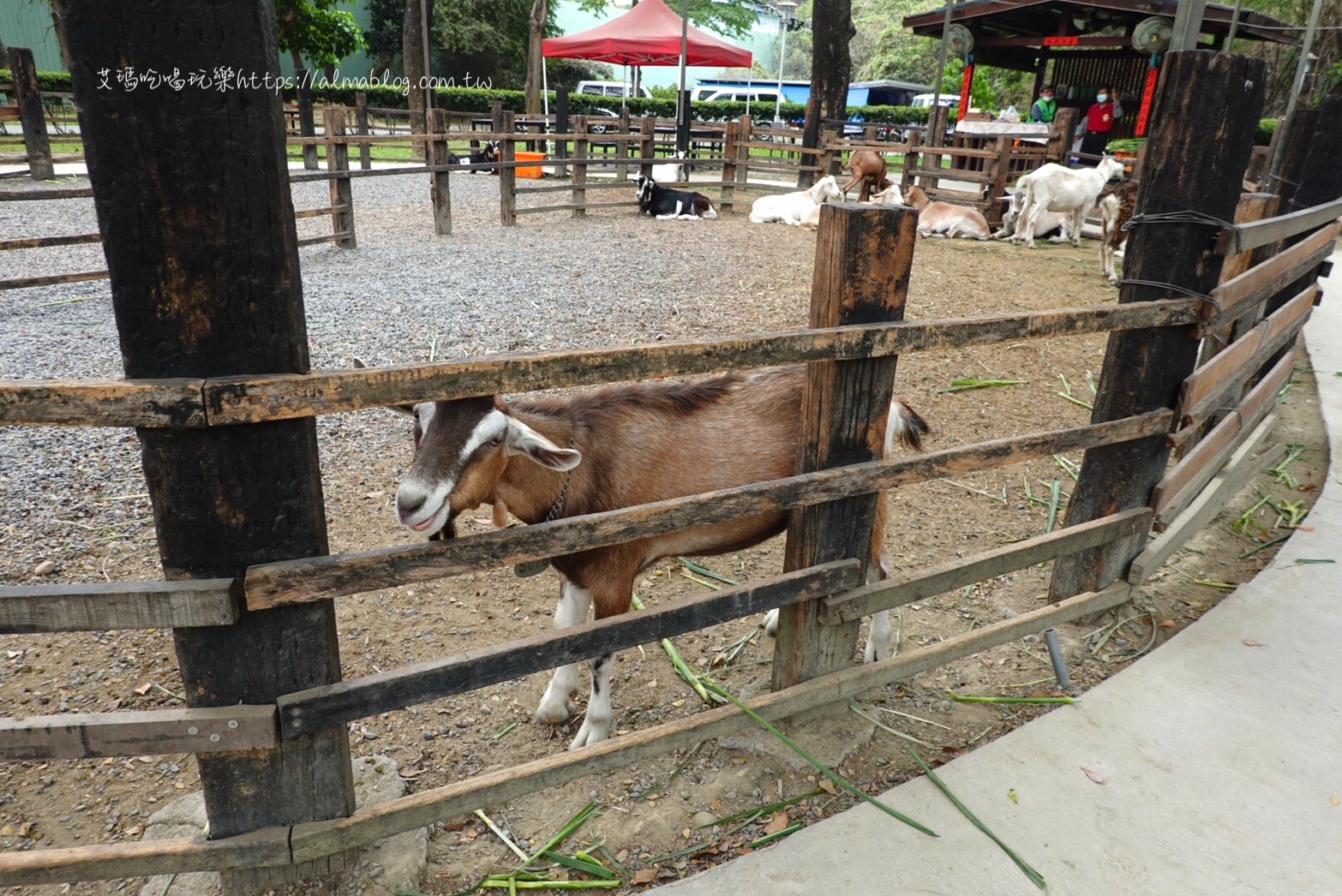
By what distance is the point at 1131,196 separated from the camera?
34.8 feet

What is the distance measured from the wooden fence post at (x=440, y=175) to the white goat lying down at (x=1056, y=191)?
847 cm

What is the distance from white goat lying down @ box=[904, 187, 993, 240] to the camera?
13.4 m

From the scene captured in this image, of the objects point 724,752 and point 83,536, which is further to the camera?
point 83,536

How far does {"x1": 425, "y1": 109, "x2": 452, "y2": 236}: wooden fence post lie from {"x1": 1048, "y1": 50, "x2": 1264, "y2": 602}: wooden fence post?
31.8 feet

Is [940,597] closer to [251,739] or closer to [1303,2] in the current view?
[251,739]

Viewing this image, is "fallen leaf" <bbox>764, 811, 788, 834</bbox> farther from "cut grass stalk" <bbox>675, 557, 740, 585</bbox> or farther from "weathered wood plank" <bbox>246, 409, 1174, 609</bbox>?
"cut grass stalk" <bbox>675, 557, 740, 585</bbox>

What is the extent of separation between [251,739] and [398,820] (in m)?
0.49

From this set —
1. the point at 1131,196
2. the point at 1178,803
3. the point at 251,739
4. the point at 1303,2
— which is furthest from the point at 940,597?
the point at 1303,2

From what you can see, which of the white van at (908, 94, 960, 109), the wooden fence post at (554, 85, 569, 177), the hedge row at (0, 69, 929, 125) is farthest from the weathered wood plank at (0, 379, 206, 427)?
the white van at (908, 94, 960, 109)

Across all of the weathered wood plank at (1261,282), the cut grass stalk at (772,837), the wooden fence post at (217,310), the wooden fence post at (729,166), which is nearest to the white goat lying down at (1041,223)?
the wooden fence post at (729,166)

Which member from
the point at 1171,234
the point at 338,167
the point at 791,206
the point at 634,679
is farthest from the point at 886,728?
the point at 791,206

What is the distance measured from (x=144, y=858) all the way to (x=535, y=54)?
2670 centimetres

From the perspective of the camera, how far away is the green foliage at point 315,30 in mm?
25531

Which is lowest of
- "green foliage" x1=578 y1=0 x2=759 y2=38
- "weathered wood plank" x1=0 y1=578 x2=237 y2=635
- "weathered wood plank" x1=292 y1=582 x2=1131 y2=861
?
"weathered wood plank" x1=292 y1=582 x2=1131 y2=861
